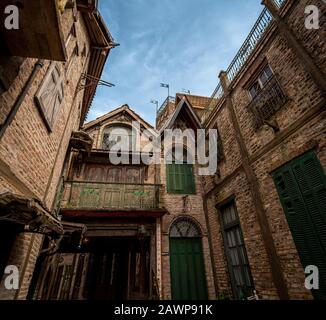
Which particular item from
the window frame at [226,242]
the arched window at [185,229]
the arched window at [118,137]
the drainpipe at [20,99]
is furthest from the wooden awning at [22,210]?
the arched window at [118,137]

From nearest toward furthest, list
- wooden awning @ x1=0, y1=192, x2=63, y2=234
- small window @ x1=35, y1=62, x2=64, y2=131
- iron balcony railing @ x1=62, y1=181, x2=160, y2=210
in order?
wooden awning @ x1=0, y1=192, x2=63, y2=234, small window @ x1=35, y1=62, x2=64, y2=131, iron balcony railing @ x1=62, y1=181, x2=160, y2=210

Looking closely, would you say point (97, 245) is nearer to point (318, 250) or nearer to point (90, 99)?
point (90, 99)

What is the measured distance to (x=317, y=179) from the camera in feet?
14.9

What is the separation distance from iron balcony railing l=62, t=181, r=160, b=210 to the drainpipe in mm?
5033

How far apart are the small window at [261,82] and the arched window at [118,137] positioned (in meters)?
7.15

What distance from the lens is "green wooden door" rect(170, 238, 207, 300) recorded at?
25.5 ft

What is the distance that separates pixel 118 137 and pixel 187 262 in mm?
7901

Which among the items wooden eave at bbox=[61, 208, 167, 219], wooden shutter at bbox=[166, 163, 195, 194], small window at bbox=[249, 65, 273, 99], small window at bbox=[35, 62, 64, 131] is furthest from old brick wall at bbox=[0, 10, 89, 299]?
small window at bbox=[249, 65, 273, 99]

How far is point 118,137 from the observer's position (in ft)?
40.0

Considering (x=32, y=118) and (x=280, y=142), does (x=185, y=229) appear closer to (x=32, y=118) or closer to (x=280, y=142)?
(x=280, y=142)

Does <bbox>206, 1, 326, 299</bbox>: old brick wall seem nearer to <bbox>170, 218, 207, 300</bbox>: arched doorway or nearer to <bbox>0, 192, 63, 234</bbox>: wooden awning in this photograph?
<bbox>170, 218, 207, 300</bbox>: arched doorway

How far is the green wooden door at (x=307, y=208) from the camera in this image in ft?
14.1
